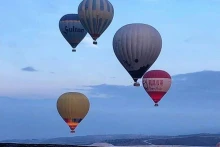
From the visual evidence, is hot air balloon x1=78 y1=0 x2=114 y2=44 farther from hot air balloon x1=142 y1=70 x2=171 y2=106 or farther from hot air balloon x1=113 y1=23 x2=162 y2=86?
hot air balloon x1=142 y1=70 x2=171 y2=106

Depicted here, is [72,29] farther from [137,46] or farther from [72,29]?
[137,46]

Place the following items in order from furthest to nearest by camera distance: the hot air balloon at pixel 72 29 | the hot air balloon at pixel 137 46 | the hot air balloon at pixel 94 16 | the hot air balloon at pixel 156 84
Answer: the hot air balloon at pixel 72 29, the hot air balloon at pixel 156 84, the hot air balloon at pixel 94 16, the hot air balloon at pixel 137 46

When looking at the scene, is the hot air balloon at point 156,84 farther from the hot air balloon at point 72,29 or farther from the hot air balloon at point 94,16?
the hot air balloon at point 72,29

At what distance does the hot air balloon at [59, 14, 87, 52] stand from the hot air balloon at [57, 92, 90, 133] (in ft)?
23.2

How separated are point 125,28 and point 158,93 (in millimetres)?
13864

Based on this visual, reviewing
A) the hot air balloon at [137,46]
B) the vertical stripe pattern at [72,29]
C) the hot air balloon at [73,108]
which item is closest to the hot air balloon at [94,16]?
the hot air balloon at [137,46]

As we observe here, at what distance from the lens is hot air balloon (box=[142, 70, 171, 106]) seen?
7469 cm

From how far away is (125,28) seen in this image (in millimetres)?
64312

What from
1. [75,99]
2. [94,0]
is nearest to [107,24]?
[94,0]

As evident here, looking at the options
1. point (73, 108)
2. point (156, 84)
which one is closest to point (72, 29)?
point (73, 108)

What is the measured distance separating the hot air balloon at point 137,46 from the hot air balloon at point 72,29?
17028 millimetres

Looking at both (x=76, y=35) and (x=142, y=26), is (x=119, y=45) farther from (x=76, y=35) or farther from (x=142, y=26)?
(x=76, y=35)

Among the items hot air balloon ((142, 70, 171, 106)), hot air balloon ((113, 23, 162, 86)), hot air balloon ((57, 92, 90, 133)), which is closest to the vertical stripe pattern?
hot air balloon ((57, 92, 90, 133))

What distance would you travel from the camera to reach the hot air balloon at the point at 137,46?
63188 mm
